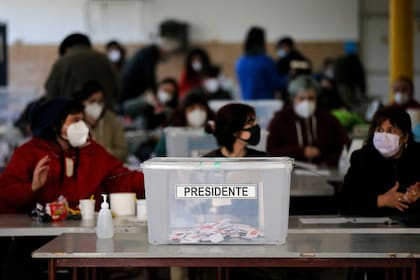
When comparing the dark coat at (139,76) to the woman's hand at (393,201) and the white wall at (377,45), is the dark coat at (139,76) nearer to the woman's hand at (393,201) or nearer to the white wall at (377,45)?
the white wall at (377,45)

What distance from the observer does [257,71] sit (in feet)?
30.6

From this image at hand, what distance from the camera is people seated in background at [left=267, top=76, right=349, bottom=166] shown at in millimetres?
6516

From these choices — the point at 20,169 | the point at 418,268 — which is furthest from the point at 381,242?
the point at 20,169

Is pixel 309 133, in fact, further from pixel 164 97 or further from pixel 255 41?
pixel 164 97

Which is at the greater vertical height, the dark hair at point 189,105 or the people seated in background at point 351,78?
the people seated in background at point 351,78

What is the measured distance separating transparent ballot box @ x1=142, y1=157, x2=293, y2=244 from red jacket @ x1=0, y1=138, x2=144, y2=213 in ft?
3.87

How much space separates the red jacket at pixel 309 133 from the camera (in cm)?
652

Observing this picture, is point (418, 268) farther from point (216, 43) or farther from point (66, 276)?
point (216, 43)

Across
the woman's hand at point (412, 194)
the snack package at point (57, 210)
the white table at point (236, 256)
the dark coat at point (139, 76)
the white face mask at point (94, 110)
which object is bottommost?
the white table at point (236, 256)

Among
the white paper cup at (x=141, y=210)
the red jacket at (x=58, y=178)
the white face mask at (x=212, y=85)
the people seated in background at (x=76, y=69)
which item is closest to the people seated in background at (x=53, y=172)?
the red jacket at (x=58, y=178)

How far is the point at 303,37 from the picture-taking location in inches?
609

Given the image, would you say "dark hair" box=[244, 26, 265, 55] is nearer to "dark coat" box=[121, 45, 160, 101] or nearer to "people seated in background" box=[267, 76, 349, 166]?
"dark coat" box=[121, 45, 160, 101]

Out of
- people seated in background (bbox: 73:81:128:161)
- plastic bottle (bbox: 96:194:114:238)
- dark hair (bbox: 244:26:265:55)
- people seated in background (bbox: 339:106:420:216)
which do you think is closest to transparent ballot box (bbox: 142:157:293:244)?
plastic bottle (bbox: 96:194:114:238)

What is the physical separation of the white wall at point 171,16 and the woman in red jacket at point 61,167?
10.8 metres
